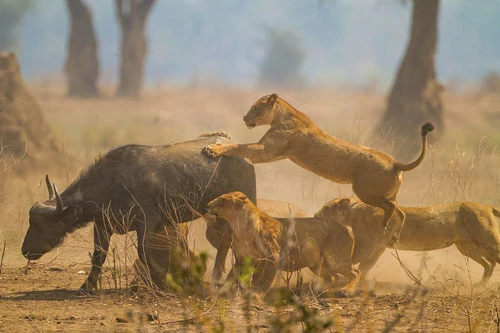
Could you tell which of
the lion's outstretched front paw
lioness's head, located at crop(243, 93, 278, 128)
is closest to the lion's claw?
the lion's outstretched front paw

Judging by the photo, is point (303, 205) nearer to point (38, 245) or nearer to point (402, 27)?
point (38, 245)

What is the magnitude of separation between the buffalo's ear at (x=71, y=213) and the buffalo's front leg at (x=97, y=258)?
23 cm

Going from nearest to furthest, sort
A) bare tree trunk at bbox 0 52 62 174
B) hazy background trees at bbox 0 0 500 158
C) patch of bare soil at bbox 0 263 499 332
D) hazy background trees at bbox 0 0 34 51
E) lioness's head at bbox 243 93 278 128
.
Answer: patch of bare soil at bbox 0 263 499 332, lioness's head at bbox 243 93 278 128, bare tree trunk at bbox 0 52 62 174, hazy background trees at bbox 0 0 34 51, hazy background trees at bbox 0 0 500 158

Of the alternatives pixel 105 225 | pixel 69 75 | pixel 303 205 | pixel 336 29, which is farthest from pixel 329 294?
pixel 336 29

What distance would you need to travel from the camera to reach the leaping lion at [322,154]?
9.08 metres

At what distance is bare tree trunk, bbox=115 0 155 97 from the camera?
40.0 m

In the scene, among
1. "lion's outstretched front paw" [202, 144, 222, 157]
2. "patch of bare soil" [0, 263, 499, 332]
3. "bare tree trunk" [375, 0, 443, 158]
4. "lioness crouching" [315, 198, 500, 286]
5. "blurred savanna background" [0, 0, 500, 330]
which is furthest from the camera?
"bare tree trunk" [375, 0, 443, 158]

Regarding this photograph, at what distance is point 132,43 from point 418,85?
62.9 ft

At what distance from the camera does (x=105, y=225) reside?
29.7ft

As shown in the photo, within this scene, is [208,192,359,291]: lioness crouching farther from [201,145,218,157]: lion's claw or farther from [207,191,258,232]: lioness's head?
[201,145,218,157]: lion's claw

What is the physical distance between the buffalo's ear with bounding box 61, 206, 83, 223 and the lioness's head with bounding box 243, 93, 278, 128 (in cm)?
190

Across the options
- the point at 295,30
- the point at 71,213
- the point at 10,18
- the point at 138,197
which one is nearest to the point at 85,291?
the point at 71,213

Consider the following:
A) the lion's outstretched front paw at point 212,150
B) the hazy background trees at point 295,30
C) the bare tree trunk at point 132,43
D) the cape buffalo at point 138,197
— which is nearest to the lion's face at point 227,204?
the cape buffalo at point 138,197

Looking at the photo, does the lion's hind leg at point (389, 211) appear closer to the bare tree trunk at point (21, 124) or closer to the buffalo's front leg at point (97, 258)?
the buffalo's front leg at point (97, 258)
